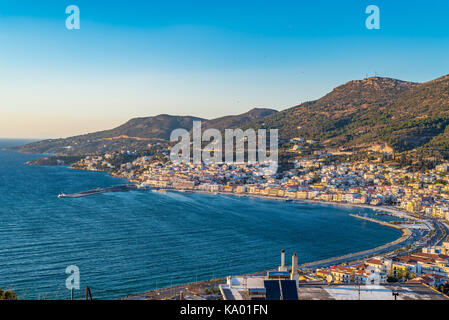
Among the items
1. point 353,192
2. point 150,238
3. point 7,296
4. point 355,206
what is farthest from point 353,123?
point 7,296

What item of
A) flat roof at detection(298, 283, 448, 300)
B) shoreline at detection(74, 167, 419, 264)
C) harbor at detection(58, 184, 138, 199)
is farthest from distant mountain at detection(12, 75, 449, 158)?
flat roof at detection(298, 283, 448, 300)

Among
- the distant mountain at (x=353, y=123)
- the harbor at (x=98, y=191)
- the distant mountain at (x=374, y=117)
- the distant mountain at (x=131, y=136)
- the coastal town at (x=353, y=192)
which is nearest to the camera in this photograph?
the coastal town at (x=353, y=192)

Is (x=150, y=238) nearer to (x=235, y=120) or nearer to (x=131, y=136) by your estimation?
(x=235, y=120)

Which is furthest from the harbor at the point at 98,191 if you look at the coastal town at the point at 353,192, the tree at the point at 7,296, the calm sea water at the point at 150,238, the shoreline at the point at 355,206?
the tree at the point at 7,296

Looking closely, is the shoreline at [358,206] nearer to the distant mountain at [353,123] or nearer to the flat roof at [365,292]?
the flat roof at [365,292]

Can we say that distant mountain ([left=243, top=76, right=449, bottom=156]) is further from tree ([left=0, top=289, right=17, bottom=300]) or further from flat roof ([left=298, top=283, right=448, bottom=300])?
tree ([left=0, top=289, right=17, bottom=300])
